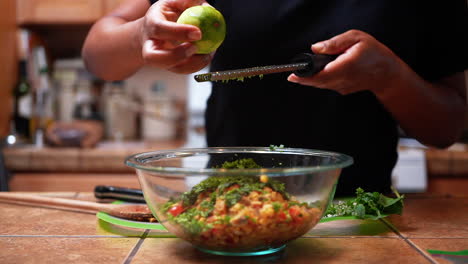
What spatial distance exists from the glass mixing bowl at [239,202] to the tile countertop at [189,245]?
37 millimetres

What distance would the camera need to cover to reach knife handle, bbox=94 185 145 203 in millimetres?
856

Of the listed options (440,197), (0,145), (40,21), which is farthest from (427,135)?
(40,21)

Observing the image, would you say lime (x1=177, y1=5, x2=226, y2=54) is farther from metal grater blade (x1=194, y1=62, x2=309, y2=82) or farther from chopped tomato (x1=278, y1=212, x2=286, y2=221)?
chopped tomato (x1=278, y1=212, x2=286, y2=221)

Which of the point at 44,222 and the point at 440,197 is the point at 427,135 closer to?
the point at 440,197

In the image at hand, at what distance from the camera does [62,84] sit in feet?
8.26

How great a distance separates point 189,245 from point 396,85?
0.53 metres

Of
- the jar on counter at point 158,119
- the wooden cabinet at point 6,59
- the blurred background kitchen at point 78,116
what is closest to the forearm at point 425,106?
the blurred background kitchen at point 78,116

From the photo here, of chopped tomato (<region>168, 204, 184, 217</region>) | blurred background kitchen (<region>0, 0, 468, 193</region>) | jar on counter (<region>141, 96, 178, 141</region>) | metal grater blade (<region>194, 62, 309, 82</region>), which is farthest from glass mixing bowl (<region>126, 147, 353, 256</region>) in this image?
jar on counter (<region>141, 96, 178, 141</region>)

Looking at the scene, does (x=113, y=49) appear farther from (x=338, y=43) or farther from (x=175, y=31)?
(x=338, y=43)

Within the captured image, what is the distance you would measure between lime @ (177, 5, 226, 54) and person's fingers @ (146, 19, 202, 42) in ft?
0.18

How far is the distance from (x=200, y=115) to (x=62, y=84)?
0.81 m

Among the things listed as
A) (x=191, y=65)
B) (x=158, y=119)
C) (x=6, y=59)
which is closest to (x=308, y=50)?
(x=191, y=65)

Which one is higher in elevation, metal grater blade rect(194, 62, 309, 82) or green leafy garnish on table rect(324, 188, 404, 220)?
metal grater blade rect(194, 62, 309, 82)

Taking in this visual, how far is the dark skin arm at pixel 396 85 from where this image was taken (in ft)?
2.45
